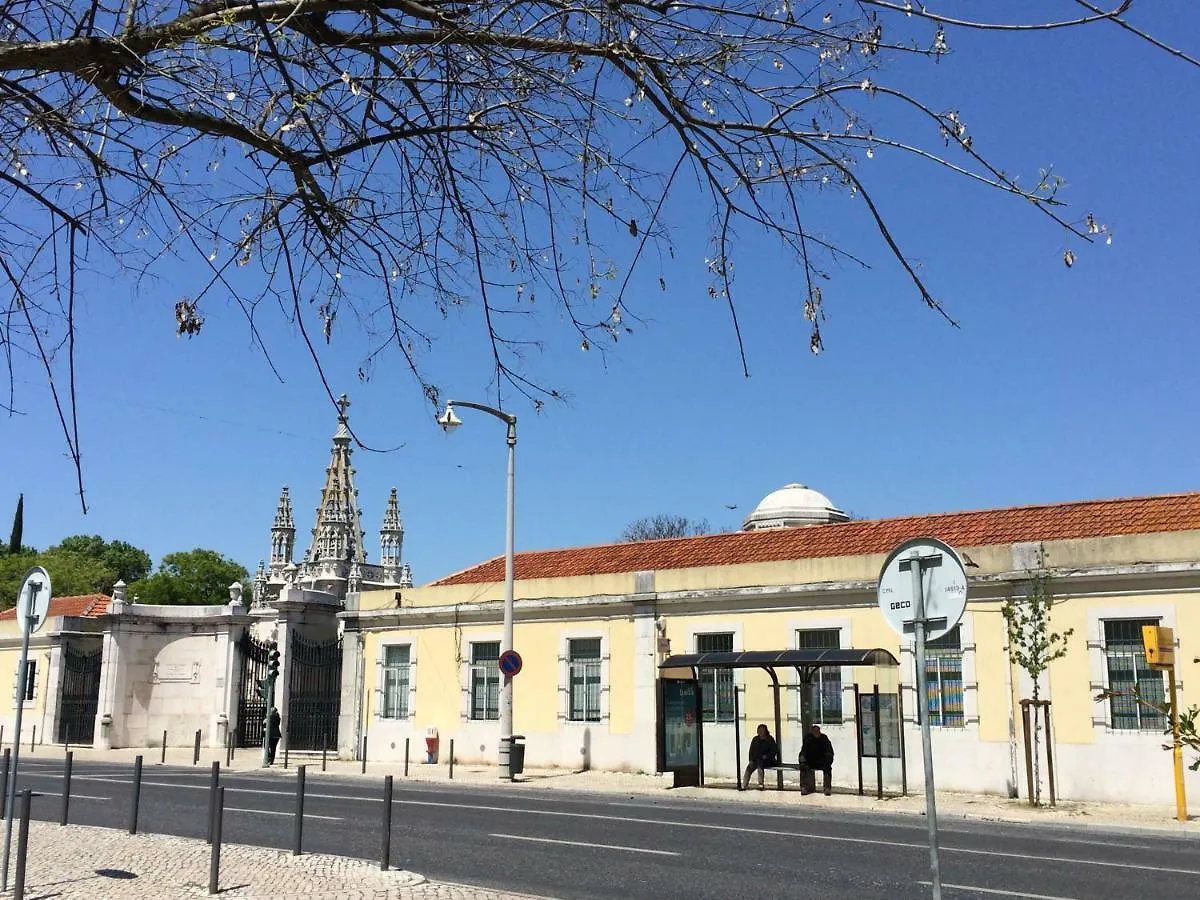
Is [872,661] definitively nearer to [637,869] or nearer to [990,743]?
[990,743]

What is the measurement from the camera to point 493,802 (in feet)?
61.1

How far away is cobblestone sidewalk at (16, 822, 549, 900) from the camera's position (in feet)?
30.5

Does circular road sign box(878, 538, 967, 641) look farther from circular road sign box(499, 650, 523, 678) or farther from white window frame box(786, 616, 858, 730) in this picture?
circular road sign box(499, 650, 523, 678)

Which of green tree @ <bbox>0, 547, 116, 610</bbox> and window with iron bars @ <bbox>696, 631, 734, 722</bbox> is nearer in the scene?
window with iron bars @ <bbox>696, 631, 734, 722</bbox>

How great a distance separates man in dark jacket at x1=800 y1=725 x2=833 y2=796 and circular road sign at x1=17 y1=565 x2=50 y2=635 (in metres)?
13.8

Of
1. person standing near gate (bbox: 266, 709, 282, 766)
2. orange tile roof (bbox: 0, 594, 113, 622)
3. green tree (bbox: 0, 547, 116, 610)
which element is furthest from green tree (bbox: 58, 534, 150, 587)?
person standing near gate (bbox: 266, 709, 282, 766)

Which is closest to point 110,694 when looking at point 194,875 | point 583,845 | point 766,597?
point 766,597

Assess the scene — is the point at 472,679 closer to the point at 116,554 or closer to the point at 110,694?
the point at 110,694

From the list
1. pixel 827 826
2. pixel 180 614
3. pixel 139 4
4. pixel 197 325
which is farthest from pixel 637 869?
pixel 180 614

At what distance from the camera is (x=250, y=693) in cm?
3541

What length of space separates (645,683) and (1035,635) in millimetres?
8820

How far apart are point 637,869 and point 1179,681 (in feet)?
37.8

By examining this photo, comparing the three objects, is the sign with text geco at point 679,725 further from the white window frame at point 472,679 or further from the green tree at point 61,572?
the green tree at point 61,572

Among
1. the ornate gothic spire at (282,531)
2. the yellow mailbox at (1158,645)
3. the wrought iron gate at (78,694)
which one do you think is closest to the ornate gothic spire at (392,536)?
the ornate gothic spire at (282,531)
